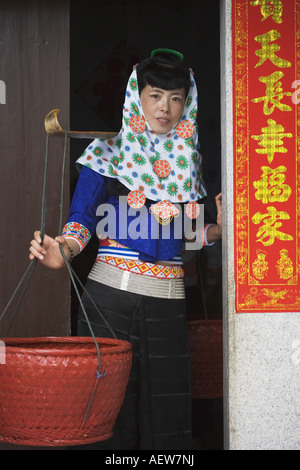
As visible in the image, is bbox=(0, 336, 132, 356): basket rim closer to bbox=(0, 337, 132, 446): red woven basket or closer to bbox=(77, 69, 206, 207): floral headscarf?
bbox=(0, 337, 132, 446): red woven basket

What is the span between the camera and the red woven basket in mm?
2188

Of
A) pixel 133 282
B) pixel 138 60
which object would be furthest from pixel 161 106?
pixel 138 60

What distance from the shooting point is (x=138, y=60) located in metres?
4.23

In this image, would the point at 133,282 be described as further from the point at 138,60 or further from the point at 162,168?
the point at 138,60

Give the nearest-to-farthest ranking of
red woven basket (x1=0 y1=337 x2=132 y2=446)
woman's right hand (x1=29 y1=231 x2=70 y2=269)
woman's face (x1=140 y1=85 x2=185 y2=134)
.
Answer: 1. red woven basket (x1=0 y1=337 x2=132 y2=446)
2. woman's right hand (x1=29 y1=231 x2=70 y2=269)
3. woman's face (x1=140 y1=85 x2=185 y2=134)

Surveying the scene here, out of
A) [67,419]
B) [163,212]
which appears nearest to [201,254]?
[163,212]

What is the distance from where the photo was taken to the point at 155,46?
4234 millimetres

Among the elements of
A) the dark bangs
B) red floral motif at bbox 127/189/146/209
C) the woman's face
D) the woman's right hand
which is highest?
the dark bangs

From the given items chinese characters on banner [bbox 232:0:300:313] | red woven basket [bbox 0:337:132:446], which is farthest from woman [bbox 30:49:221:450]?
red woven basket [bbox 0:337:132:446]

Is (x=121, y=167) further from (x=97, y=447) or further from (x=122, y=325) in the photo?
(x=97, y=447)

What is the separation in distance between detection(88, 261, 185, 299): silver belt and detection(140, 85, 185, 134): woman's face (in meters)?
0.65

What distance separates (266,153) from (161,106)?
0.52 metres

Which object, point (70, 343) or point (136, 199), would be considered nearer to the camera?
point (70, 343)

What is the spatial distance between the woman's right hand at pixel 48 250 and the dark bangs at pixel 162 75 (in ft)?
2.81
